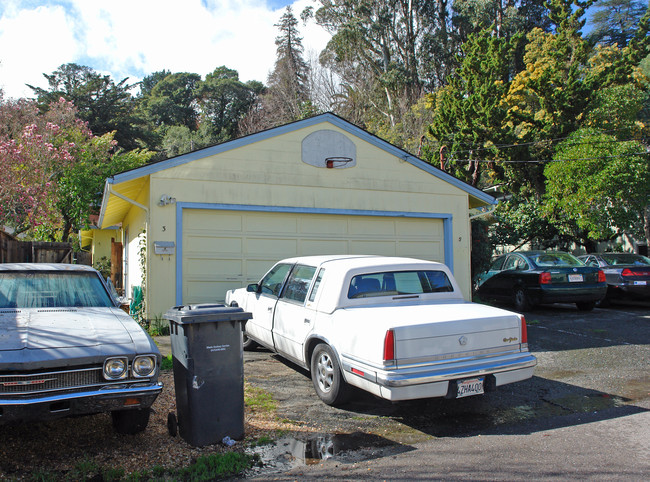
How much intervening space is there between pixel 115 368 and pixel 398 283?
3174mm

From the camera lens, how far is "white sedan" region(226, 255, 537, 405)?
4473mm

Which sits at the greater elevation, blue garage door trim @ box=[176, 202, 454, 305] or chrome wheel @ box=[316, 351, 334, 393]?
blue garage door trim @ box=[176, 202, 454, 305]

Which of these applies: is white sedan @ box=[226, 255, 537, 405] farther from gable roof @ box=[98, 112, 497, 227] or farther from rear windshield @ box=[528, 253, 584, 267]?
rear windshield @ box=[528, 253, 584, 267]

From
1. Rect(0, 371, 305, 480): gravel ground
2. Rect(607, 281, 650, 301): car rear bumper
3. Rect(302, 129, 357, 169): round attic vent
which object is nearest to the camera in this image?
Rect(0, 371, 305, 480): gravel ground

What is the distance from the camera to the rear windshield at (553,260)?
1158 centimetres

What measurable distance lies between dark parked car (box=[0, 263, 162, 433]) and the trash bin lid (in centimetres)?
32

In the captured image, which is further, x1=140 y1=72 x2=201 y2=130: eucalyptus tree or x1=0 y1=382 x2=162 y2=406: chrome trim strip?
x1=140 y1=72 x2=201 y2=130: eucalyptus tree

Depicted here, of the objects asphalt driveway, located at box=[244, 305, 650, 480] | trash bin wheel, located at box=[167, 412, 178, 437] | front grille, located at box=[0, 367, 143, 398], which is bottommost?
asphalt driveway, located at box=[244, 305, 650, 480]

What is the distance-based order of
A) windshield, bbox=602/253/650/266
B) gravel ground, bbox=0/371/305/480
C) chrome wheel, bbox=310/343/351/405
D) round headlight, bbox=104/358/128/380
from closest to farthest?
gravel ground, bbox=0/371/305/480 < round headlight, bbox=104/358/128/380 < chrome wheel, bbox=310/343/351/405 < windshield, bbox=602/253/650/266

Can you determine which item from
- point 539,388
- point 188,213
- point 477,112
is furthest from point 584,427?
point 477,112

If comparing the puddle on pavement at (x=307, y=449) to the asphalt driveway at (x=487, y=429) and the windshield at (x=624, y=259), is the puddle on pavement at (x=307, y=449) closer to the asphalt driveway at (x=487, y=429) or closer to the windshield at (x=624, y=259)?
the asphalt driveway at (x=487, y=429)

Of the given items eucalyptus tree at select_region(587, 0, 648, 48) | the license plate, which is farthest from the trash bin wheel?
eucalyptus tree at select_region(587, 0, 648, 48)

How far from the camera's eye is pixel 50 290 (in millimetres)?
5266

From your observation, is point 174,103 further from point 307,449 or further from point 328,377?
point 307,449
